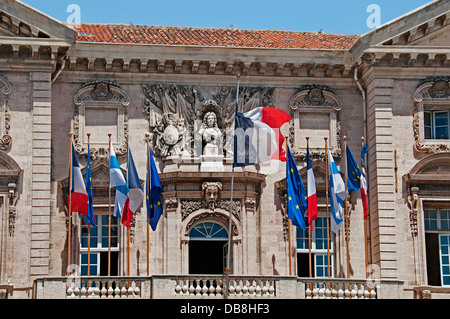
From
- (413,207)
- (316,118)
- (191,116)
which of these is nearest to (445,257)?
(413,207)

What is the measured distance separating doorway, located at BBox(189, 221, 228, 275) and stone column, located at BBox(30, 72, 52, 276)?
4.74 meters

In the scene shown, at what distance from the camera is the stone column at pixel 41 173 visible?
Result: 3750 cm

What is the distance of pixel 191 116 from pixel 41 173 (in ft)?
17.4

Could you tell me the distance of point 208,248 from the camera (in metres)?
41.7

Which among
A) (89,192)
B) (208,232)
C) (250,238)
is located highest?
(89,192)

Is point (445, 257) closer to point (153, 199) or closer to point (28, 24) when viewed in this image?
point (153, 199)

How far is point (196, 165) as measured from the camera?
39.7m

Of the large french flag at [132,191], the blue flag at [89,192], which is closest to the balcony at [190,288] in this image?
the blue flag at [89,192]

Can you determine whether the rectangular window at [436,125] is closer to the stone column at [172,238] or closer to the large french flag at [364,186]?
the large french flag at [364,186]

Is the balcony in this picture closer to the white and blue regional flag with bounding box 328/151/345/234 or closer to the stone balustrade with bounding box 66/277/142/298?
the stone balustrade with bounding box 66/277/142/298

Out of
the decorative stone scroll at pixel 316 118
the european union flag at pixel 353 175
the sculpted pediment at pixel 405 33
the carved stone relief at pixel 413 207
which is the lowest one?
the carved stone relief at pixel 413 207

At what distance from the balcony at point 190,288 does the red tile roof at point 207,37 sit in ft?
30.1
